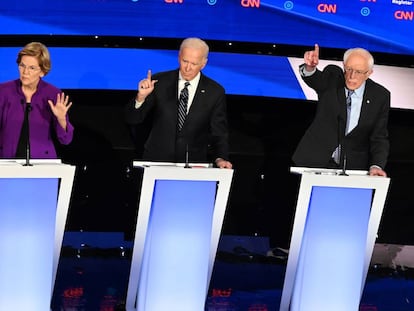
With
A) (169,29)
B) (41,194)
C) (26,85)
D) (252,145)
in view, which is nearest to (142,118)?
(26,85)

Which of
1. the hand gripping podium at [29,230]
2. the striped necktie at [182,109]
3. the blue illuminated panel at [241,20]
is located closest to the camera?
the hand gripping podium at [29,230]

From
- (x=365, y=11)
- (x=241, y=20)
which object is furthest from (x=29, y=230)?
(x=365, y=11)

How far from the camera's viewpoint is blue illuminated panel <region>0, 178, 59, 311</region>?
3.62 m

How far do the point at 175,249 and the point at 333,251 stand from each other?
742 mm

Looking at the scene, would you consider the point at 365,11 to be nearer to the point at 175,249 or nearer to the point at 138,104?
the point at 138,104

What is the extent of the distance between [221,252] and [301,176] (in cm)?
214

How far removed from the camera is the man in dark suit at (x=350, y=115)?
14.5 feet

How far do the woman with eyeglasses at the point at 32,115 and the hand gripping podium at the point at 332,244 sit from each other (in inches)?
51.5

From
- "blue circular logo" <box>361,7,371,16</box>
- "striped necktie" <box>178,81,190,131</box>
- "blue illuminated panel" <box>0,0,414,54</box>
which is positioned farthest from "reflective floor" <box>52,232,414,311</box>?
"blue circular logo" <box>361,7,371,16</box>

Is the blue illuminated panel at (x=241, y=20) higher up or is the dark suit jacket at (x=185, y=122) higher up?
the blue illuminated panel at (x=241, y=20)

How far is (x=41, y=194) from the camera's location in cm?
367

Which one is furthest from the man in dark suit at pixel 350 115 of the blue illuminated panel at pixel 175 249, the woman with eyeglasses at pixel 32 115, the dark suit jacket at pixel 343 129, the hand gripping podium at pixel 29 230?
the hand gripping podium at pixel 29 230

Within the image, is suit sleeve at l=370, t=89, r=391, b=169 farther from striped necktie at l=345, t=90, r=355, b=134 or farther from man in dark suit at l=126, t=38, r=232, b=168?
man in dark suit at l=126, t=38, r=232, b=168

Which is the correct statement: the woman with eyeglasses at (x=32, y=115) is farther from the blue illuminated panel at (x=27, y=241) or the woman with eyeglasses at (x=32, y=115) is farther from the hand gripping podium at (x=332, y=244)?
the hand gripping podium at (x=332, y=244)
